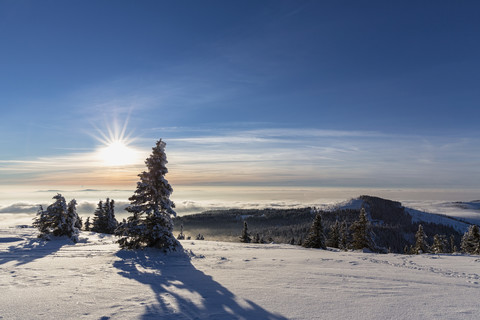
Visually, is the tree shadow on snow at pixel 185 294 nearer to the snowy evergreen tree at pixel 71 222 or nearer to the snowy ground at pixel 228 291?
the snowy ground at pixel 228 291

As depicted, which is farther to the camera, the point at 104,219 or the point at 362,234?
the point at 104,219

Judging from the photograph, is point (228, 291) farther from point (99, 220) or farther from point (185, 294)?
point (99, 220)

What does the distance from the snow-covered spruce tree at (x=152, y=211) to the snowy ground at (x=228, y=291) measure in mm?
4585

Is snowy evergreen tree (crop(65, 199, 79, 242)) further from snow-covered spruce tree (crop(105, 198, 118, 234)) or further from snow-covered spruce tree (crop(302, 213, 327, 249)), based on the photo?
snow-covered spruce tree (crop(302, 213, 327, 249))

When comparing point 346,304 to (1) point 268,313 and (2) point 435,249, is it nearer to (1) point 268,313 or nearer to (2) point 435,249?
(1) point 268,313

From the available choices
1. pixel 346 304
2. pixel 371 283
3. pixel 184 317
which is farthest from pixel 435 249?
pixel 184 317

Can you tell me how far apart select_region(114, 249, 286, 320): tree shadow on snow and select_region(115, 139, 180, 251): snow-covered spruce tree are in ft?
12.2

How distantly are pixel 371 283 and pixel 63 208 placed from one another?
3388 cm

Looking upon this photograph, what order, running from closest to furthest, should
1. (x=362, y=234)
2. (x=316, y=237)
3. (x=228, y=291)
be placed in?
1. (x=228, y=291)
2. (x=316, y=237)
3. (x=362, y=234)

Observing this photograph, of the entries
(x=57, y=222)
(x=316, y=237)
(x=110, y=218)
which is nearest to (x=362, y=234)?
(x=316, y=237)

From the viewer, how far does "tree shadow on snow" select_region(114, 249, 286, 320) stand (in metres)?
6.79

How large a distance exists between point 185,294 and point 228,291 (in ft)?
4.71

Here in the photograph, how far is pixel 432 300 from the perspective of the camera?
25.9 ft

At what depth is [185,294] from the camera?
28.3 ft
